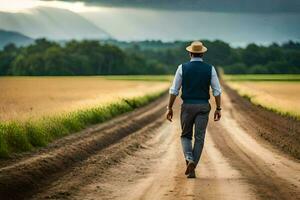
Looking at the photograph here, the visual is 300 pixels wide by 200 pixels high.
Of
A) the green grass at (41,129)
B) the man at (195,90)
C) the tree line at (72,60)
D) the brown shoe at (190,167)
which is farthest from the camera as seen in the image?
the tree line at (72,60)

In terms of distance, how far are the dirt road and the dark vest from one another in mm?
1450

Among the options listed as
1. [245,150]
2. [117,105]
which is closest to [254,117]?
[117,105]

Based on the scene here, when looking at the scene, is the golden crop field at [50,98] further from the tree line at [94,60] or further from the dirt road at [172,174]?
the tree line at [94,60]

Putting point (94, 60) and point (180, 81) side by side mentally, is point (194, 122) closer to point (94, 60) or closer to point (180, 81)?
point (180, 81)

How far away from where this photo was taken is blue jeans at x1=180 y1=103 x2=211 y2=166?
11383 millimetres

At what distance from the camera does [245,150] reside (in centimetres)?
1614

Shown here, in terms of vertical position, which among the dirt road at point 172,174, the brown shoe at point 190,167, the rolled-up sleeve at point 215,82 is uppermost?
the rolled-up sleeve at point 215,82

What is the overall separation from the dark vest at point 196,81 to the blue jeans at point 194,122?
0.13 meters

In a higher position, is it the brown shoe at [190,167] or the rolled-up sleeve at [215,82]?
the rolled-up sleeve at [215,82]

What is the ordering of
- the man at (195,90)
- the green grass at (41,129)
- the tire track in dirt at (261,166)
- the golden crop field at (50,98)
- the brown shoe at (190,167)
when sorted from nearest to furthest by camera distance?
1. the tire track in dirt at (261,166)
2. the brown shoe at (190,167)
3. the man at (195,90)
4. the green grass at (41,129)
5. the golden crop field at (50,98)

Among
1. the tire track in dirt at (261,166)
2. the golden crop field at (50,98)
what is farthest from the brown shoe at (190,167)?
the golden crop field at (50,98)

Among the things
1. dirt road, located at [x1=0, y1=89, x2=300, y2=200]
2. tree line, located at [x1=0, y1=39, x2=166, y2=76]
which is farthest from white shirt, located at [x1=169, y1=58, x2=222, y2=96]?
tree line, located at [x1=0, y1=39, x2=166, y2=76]

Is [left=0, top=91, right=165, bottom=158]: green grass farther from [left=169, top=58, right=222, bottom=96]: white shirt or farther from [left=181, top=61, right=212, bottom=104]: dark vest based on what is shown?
[left=181, top=61, right=212, bottom=104]: dark vest

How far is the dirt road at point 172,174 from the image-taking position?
31.0 ft
